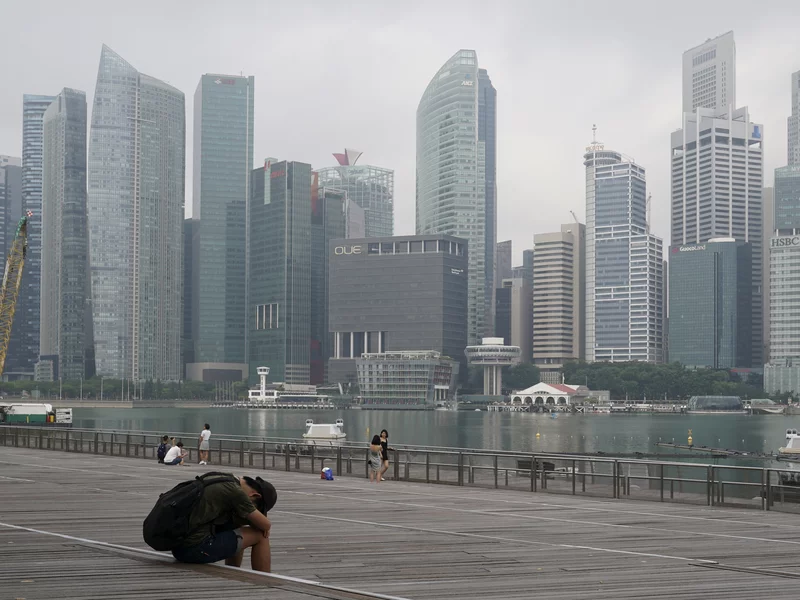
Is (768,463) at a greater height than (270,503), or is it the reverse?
(270,503)

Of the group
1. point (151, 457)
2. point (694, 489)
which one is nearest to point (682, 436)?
point (151, 457)

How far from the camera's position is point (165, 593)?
1103 centimetres

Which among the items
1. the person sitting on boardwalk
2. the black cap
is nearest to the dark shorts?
the person sitting on boardwalk

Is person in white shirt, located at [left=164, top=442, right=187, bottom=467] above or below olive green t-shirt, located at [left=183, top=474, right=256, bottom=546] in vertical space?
below

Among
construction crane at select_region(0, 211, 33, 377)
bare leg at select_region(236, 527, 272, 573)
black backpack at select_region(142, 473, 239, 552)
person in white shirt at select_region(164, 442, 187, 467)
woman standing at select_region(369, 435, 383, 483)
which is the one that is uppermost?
construction crane at select_region(0, 211, 33, 377)

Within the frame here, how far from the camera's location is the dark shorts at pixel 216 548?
12.6 metres

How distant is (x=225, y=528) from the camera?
41.4 feet

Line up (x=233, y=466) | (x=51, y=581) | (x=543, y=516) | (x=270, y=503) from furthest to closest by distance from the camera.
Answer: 1. (x=233, y=466)
2. (x=543, y=516)
3. (x=270, y=503)
4. (x=51, y=581)

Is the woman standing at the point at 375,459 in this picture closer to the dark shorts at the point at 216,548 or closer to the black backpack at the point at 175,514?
the dark shorts at the point at 216,548

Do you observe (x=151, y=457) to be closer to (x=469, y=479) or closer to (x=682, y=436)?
(x=469, y=479)

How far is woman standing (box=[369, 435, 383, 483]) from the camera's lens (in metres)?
35.4

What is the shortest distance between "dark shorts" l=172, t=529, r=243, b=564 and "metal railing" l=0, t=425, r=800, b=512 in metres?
16.5

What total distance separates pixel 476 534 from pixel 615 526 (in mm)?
3624

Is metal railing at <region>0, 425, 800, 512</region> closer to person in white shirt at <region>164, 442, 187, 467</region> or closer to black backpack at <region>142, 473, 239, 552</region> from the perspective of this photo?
person in white shirt at <region>164, 442, 187, 467</region>
